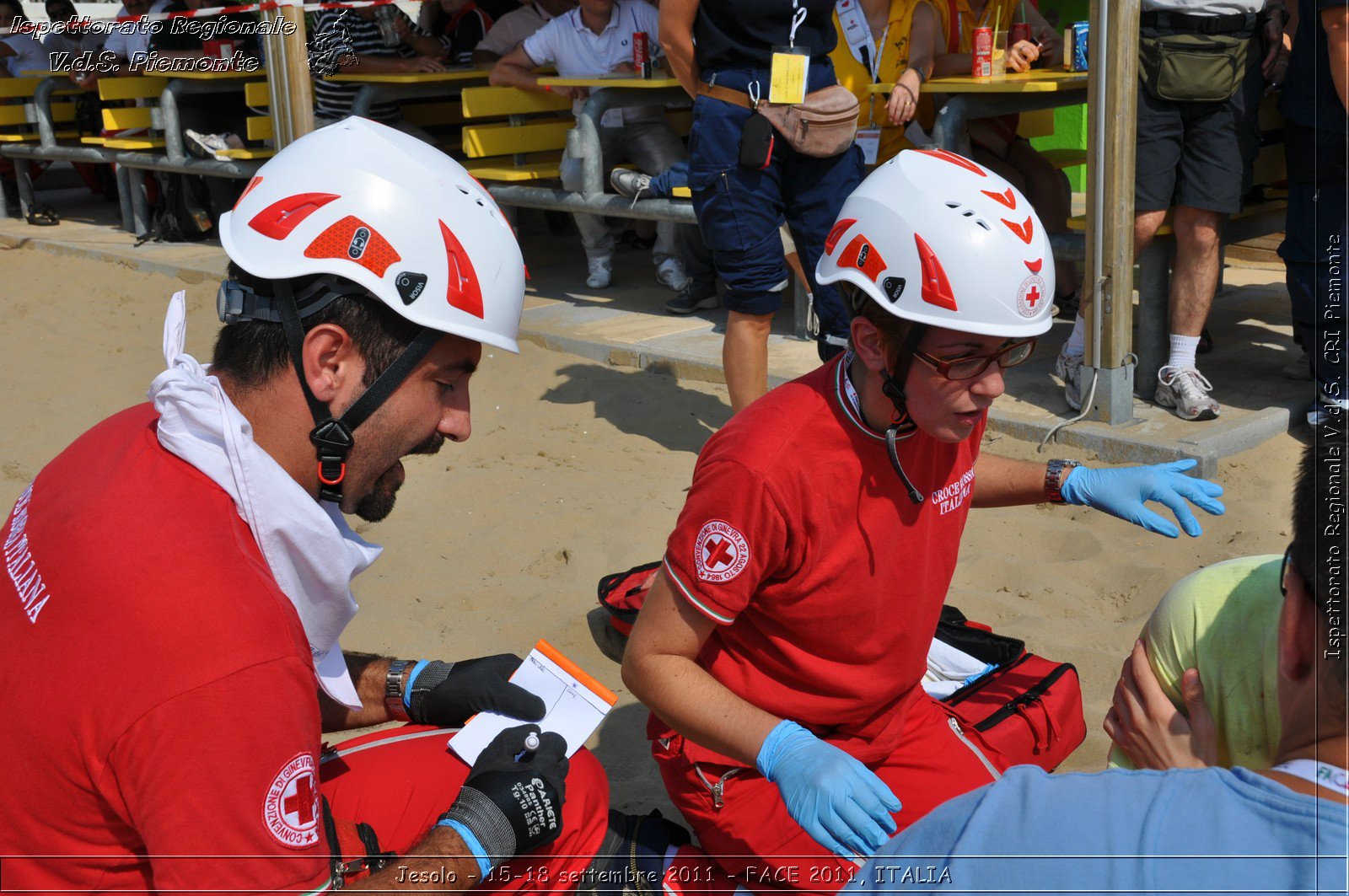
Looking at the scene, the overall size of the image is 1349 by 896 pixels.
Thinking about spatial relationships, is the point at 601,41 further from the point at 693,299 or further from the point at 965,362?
the point at 965,362

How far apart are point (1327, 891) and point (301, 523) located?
136 centimetres

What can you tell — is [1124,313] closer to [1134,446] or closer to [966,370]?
[1134,446]

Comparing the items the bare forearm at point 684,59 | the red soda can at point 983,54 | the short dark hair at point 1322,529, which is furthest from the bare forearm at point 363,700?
the red soda can at point 983,54

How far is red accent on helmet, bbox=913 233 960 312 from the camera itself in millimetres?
2289

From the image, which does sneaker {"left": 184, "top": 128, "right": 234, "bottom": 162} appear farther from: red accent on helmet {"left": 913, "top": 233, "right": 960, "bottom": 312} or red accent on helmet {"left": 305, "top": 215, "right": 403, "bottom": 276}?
red accent on helmet {"left": 913, "top": 233, "right": 960, "bottom": 312}

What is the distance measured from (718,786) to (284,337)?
1.21 m

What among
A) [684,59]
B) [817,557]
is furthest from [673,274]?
[817,557]

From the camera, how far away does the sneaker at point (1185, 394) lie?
195 inches

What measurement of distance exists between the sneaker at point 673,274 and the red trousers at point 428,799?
199 inches

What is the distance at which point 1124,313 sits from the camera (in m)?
4.86

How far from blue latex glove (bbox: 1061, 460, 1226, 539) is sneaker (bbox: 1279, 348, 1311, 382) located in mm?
3114

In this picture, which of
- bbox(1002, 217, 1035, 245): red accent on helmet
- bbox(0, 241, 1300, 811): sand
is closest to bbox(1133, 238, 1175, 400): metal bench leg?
bbox(0, 241, 1300, 811): sand

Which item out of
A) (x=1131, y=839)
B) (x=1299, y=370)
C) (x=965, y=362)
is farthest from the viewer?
(x=1299, y=370)

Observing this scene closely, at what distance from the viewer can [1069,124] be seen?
9133mm
